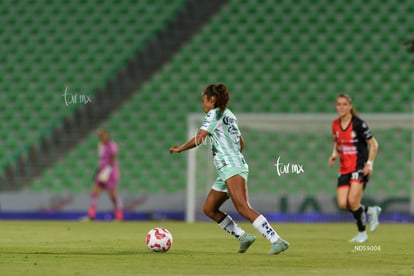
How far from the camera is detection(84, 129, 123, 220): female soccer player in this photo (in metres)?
20.6

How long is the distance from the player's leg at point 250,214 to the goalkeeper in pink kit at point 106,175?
10585 mm

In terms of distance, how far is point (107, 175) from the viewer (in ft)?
68.0

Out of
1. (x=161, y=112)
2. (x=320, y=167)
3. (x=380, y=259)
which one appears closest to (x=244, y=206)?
(x=380, y=259)

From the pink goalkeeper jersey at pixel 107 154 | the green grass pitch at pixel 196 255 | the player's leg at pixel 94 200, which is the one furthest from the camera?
the pink goalkeeper jersey at pixel 107 154

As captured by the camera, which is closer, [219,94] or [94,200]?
[219,94]

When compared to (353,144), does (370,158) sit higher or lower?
lower

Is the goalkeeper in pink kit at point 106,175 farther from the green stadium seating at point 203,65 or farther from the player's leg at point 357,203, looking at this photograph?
the player's leg at point 357,203

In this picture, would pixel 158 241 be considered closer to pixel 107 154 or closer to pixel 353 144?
pixel 353 144

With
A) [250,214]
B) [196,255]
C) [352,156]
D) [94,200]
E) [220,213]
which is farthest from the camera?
[94,200]

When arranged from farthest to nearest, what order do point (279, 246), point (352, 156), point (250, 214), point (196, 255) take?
point (352, 156) < point (196, 255) < point (250, 214) < point (279, 246)

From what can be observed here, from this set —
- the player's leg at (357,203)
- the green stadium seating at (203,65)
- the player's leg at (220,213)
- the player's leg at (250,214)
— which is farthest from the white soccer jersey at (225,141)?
the green stadium seating at (203,65)

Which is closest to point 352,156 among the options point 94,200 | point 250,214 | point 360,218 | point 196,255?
point 360,218

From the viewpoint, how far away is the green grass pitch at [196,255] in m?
8.23

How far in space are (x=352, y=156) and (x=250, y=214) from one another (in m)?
3.48
